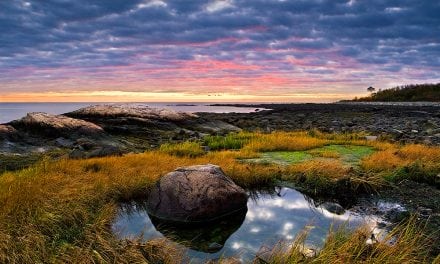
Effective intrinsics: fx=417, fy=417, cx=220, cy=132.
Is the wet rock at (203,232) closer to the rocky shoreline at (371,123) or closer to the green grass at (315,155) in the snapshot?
the green grass at (315,155)

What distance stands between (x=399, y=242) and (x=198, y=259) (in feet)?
10.5

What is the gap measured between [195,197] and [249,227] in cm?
141

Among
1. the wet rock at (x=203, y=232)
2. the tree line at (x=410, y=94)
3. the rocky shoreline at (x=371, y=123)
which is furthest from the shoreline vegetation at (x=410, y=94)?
the wet rock at (x=203, y=232)

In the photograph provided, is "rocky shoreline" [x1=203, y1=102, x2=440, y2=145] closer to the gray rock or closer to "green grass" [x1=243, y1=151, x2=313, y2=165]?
"green grass" [x1=243, y1=151, x2=313, y2=165]

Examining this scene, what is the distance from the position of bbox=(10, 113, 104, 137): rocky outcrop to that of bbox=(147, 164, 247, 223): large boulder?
42.3 ft

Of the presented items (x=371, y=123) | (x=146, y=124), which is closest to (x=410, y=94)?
(x=371, y=123)

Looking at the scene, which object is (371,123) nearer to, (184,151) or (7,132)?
(184,151)

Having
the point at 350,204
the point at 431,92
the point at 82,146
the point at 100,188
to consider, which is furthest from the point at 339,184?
the point at 431,92

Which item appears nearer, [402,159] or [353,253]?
[353,253]

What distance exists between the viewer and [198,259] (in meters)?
7.09

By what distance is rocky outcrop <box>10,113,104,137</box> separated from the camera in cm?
2091

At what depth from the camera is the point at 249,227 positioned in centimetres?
868

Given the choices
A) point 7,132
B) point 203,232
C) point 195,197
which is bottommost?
point 203,232

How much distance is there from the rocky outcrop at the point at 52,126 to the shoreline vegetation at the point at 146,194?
6772mm
